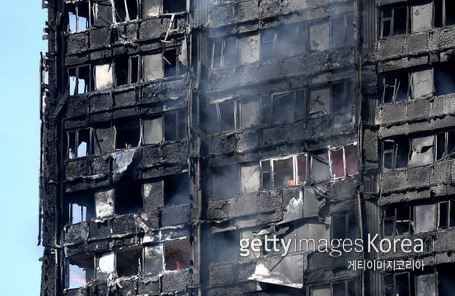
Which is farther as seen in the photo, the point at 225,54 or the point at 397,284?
the point at 225,54

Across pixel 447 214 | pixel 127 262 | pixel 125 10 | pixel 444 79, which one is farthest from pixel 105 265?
pixel 444 79

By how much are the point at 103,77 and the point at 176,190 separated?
675cm

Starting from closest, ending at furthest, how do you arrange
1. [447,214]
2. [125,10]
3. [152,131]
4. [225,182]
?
[447,214]
[225,182]
[152,131]
[125,10]

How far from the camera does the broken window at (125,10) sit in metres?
105

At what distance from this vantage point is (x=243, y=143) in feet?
328

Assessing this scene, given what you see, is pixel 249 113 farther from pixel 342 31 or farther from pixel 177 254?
pixel 177 254

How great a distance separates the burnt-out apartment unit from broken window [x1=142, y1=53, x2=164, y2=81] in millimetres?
64

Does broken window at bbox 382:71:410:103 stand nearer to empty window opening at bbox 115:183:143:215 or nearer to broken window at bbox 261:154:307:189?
broken window at bbox 261:154:307:189

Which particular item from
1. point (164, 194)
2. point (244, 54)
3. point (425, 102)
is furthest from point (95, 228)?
point (425, 102)

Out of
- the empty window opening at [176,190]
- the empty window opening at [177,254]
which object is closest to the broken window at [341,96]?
the empty window opening at [176,190]

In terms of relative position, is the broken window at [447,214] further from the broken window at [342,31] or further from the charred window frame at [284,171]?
the broken window at [342,31]

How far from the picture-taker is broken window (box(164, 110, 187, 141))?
102m

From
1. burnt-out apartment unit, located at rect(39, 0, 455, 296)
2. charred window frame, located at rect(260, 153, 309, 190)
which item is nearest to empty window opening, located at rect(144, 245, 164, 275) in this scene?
burnt-out apartment unit, located at rect(39, 0, 455, 296)

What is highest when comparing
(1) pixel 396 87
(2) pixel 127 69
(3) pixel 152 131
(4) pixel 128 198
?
(2) pixel 127 69
